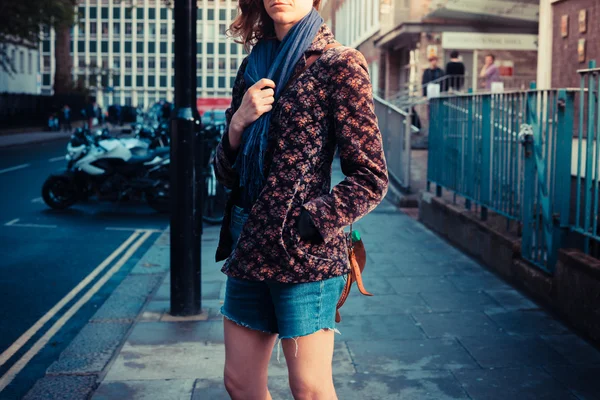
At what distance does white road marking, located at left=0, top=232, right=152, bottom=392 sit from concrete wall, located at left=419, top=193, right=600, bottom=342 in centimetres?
326

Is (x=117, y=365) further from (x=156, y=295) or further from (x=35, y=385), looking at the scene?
(x=156, y=295)

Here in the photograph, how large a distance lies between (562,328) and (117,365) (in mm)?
2687

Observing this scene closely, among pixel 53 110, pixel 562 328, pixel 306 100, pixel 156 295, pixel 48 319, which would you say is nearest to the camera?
pixel 306 100

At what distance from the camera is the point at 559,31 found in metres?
11.1

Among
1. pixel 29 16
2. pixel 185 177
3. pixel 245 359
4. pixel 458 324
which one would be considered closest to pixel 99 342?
pixel 185 177

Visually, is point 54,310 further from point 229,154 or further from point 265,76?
point 265,76

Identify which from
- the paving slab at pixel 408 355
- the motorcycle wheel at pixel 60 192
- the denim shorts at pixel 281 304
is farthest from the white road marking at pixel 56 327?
the motorcycle wheel at pixel 60 192

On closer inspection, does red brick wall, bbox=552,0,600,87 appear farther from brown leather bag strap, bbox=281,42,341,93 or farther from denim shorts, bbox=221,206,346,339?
denim shorts, bbox=221,206,346,339

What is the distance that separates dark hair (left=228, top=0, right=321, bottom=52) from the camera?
111 inches

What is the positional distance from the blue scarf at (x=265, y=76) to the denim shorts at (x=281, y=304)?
4.1 inches

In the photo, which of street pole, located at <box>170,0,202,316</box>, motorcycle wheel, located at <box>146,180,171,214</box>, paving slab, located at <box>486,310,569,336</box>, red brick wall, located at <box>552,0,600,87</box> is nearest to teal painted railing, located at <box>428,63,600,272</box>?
paving slab, located at <box>486,310,569,336</box>

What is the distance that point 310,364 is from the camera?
2.58m

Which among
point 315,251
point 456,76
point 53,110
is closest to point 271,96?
point 315,251

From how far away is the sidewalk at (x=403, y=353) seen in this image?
14.5 feet
